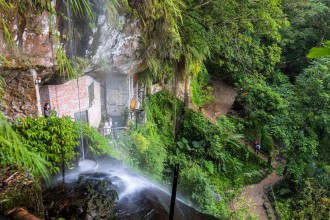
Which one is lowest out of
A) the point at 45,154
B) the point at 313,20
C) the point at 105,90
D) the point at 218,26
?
the point at 45,154

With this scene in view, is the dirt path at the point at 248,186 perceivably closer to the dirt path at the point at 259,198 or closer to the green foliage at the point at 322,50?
the dirt path at the point at 259,198

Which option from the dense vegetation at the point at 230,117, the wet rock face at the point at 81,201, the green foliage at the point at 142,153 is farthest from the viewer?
the green foliage at the point at 142,153

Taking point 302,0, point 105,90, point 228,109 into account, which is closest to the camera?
point 105,90

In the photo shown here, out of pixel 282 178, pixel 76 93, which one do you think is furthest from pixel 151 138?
pixel 282 178

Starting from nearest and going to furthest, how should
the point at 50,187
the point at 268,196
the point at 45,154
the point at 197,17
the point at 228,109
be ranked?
the point at 50,187
the point at 45,154
the point at 197,17
the point at 268,196
the point at 228,109

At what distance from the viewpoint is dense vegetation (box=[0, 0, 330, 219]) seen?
956 centimetres

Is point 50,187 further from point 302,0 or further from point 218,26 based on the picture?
point 302,0

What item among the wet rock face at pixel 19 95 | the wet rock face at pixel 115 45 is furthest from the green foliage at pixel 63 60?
→ the wet rock face at pixel 115 45

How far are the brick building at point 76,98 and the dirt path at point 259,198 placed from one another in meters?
7.13

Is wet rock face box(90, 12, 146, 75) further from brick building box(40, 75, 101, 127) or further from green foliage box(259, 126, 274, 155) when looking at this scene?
green foliage box(259, 126, 274, 155)

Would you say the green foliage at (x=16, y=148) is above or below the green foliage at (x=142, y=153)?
above

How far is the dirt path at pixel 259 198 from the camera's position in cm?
1323

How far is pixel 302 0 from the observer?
17750mm

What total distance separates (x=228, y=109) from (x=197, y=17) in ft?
33.8
